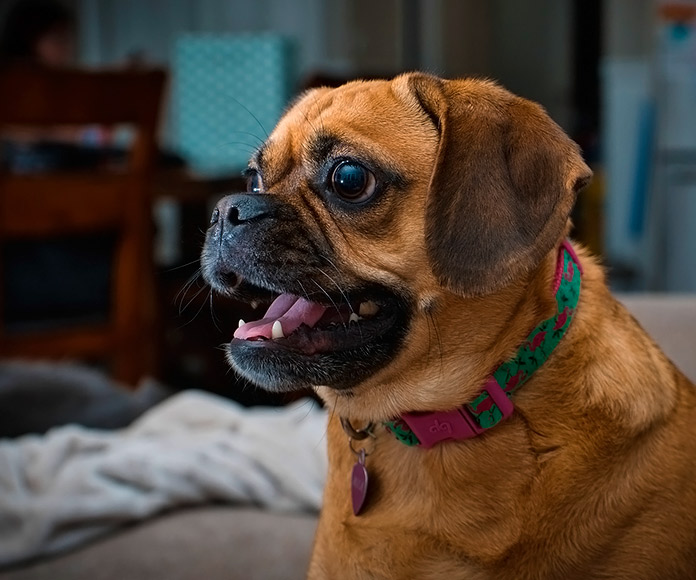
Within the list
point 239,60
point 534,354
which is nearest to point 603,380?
point 534,354

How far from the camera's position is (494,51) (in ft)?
16.6

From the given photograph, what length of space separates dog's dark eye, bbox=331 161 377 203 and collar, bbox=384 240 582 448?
9.6 inches

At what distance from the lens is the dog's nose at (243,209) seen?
1.11 meters

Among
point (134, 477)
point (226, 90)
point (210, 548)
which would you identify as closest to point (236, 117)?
point (226, 90)

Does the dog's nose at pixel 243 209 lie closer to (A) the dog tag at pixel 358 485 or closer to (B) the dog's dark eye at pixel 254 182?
(B) the dog's dark eye at pixel 254 182

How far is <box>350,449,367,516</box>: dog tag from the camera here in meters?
1.17

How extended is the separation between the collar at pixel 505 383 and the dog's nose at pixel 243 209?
0.99ft

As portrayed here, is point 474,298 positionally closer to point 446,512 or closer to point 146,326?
point 446,512

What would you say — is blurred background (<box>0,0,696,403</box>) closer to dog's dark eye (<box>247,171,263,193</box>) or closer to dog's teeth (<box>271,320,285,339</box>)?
dog's dark eye (<box>247,171,263,193</box>)

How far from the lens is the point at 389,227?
1.11 m

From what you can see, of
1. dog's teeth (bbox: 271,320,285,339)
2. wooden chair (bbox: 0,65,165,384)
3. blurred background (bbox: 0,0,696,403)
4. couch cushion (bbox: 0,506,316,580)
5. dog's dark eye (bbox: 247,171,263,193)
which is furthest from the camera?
blurred background (bbox: 0,0,696,403)

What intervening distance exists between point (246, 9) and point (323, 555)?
508 cm

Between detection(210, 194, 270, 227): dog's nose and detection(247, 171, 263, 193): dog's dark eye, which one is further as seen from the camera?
detection(247, 171, 263, 193): dog's dark eye

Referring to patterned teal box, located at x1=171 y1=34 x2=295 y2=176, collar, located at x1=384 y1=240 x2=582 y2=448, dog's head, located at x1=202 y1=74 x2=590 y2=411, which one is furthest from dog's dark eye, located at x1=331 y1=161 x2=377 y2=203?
patterned teal box, located at x1=171 y1=34 x2=295 y2=176
